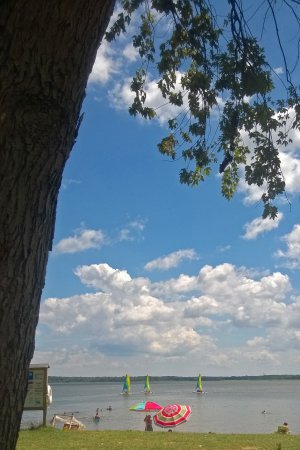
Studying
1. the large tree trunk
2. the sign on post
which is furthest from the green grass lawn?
the large tree trunk

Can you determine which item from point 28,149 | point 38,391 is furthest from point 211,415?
point 28,149

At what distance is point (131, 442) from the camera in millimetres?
11023

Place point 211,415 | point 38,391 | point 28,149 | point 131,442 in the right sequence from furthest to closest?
point 211,415
point 38,391
point 131,442
point 28,149

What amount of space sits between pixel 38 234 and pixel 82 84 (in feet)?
1.93

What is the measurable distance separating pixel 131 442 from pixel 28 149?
1021cm

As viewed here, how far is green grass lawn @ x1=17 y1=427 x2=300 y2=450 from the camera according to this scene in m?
10.1

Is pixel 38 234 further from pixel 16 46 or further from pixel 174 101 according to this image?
pixel 174 101

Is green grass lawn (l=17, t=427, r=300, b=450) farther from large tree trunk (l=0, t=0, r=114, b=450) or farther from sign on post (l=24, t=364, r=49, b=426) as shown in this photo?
large tree trunk (l=0, t=0, r=114, b=450)

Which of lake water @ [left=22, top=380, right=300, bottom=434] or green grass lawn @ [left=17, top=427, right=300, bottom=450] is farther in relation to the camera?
lake water @ [left=22, top=380, right=300, bottom=434]

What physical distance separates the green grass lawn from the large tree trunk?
26.9 ft

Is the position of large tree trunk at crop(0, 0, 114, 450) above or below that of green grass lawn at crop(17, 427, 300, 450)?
above

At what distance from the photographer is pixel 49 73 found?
1.93 metres

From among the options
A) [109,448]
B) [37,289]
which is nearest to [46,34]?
[37,289]

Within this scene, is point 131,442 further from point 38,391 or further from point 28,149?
point 28,149
